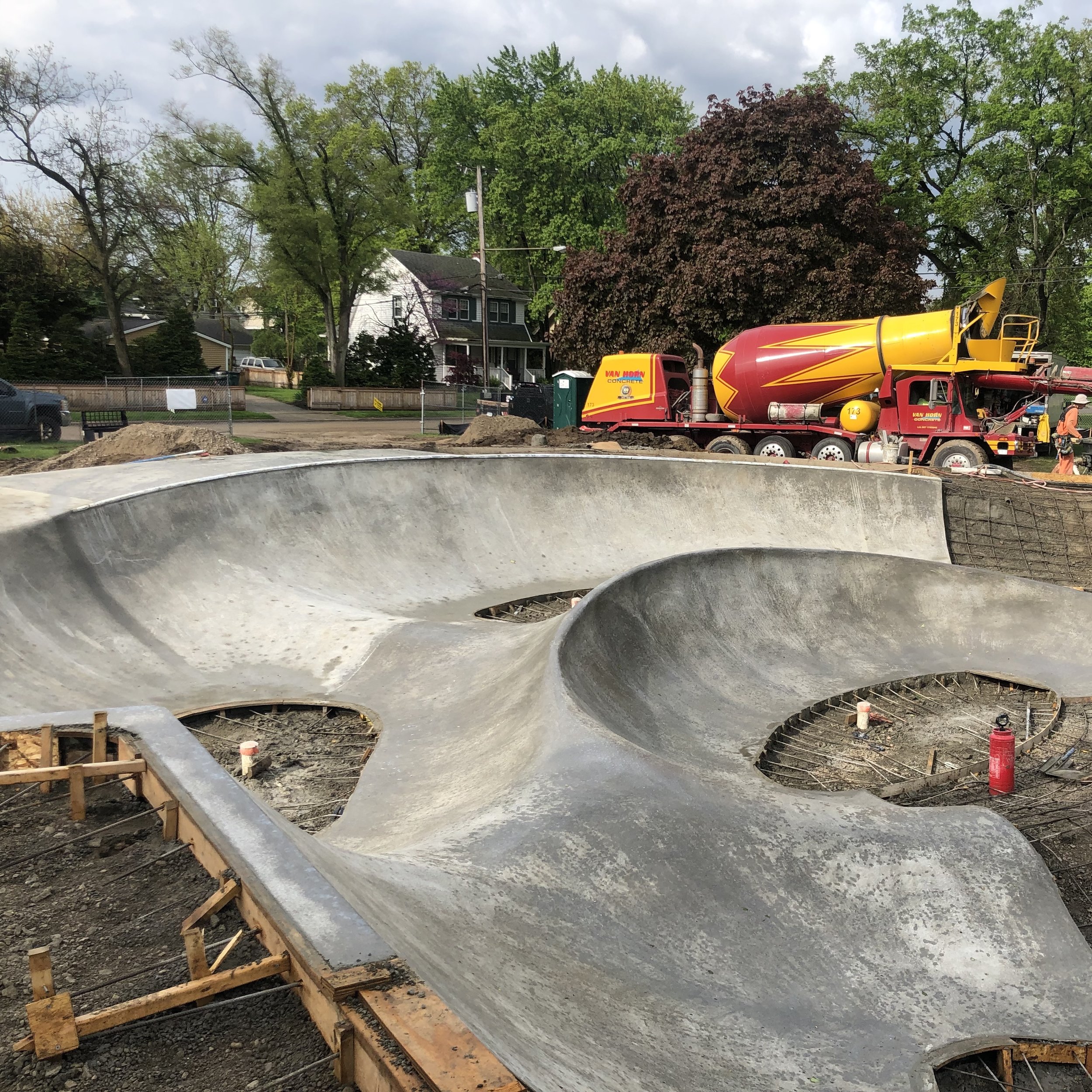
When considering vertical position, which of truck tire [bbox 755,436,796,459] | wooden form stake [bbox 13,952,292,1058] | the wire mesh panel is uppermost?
the wire mesh panel

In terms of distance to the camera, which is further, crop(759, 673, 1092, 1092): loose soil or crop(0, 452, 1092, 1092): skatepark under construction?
crop(759, 673, 1092, 1092): loose soil

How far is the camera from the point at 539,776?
5094 millimetres

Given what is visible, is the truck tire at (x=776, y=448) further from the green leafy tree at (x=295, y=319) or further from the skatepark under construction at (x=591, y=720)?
→ the green leafy tree at (x=295, y=319)

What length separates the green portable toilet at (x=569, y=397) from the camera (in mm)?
25016

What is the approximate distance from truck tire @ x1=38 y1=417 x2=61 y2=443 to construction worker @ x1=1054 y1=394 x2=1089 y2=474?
2196 centimetres

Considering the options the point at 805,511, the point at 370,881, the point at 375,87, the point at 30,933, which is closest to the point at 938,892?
the point at 370,881

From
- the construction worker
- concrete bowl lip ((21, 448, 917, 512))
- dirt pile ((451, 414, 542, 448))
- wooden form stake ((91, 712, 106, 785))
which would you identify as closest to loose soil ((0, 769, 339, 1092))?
wooden form stake ((91, 712, 106, 785))

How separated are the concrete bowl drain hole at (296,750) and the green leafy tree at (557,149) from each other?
3801 centimetres

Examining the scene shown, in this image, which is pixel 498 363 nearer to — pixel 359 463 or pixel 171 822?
pixel 359 463

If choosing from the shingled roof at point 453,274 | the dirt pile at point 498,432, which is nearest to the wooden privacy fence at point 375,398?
the shingled roof at point 453,274

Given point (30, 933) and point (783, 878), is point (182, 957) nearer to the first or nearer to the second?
point (30, 933)

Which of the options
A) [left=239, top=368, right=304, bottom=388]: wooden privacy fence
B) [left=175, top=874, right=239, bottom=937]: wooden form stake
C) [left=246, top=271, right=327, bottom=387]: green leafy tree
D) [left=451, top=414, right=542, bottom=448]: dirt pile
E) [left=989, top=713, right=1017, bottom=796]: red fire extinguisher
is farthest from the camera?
[left=239, top=368, right=304, bottom=388]: wooden privacy fence

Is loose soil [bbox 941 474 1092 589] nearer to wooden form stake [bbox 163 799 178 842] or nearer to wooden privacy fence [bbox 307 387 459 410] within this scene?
wooden form stake [bbox 163 799 178 842]

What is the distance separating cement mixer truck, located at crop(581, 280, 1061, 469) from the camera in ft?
54.4
